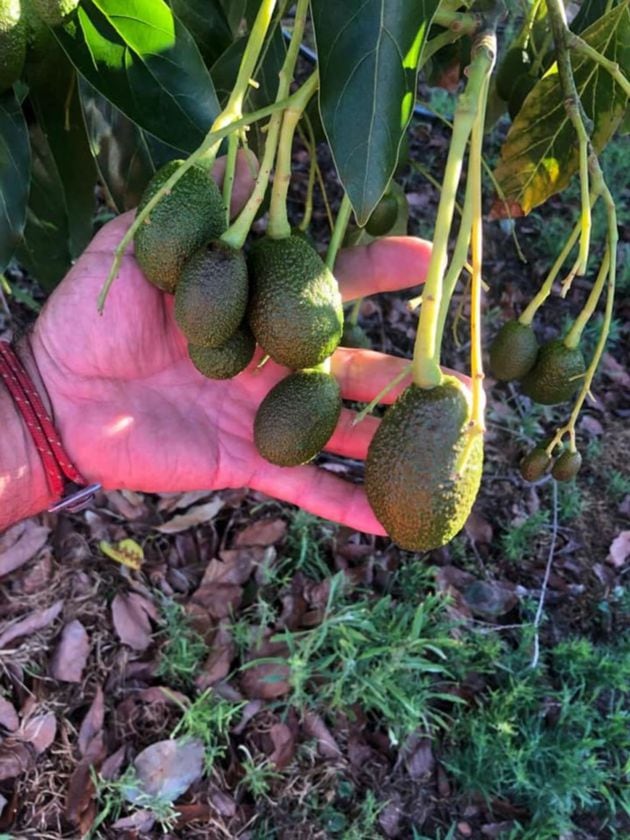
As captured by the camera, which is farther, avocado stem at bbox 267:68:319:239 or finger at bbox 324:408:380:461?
finger at bbox 324:408:380:461

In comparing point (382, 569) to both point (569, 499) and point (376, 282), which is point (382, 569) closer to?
point (569, 499)

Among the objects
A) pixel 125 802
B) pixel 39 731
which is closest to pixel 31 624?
pixel 39 731

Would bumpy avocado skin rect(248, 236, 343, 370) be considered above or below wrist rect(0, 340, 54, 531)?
above

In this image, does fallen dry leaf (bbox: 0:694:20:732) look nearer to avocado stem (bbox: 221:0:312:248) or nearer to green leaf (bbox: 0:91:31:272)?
green leaf (bbox: 0:91:31:272)

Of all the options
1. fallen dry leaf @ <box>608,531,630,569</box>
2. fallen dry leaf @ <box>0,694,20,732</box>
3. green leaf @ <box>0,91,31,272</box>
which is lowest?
fallen dry leaf @ <box>608,531,630,569</box>

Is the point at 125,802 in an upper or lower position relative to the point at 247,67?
lower

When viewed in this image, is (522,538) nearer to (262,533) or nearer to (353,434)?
(262,533)

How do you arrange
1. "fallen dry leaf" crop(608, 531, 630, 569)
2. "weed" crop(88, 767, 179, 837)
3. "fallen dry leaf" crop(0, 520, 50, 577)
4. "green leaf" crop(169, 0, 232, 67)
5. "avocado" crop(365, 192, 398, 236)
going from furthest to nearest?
"fallen dry leaf" crop(608, 531, 630, 569), "fallen dry leaf" crop(0, 520, 50, 577), "weed" crop(88, 767, 179, 837), "avocado" crop(365, 192, 398, 236), "green leaf" crop(169, 0, 232, 67)

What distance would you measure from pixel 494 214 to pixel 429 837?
1.18 meters

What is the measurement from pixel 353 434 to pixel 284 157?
0.61 metres

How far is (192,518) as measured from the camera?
1.90 m

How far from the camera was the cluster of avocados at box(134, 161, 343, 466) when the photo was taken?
0.81 meters

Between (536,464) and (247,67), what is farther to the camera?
(536,464)

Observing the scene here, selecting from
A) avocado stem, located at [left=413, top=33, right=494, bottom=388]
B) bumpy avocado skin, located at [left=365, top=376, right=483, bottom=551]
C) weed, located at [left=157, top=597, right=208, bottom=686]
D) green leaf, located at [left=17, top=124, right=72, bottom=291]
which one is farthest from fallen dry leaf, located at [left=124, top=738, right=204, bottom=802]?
avocado stem, located at [left=413, top=33, right=494, bottom=388]
